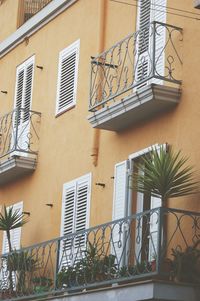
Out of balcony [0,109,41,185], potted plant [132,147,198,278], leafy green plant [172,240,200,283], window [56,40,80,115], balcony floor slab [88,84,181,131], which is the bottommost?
leafy green plant [172,240,200,283]

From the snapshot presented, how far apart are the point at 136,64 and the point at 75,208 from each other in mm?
3522

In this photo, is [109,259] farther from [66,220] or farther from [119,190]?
[66,220]

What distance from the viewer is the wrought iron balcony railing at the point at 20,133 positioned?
2266cm

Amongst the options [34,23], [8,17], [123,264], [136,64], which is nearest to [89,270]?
[123,264]

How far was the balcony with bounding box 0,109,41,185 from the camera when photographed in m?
22.5

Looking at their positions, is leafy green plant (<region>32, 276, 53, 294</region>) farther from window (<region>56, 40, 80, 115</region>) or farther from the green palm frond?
window (<region>56, 40, 80, 115</region>)

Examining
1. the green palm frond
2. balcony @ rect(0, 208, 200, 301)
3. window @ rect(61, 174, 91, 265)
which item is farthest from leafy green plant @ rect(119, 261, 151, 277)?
the green palm frond

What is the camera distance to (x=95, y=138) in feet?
66.9

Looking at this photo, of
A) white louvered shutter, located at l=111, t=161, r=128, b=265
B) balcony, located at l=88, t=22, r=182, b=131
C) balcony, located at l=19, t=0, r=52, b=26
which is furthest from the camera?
balcony, located at l=19, t=0, r=52, b=26

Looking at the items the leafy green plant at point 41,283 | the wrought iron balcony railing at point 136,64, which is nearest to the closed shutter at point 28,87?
the wrought iron balcony railing at point 136,64

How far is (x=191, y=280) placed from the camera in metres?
15.8

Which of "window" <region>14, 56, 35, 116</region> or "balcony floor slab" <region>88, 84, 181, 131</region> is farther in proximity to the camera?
"window" <region>14, 56, 35, 116</region>

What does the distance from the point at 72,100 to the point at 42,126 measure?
147cm

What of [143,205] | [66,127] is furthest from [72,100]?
[143,205]
